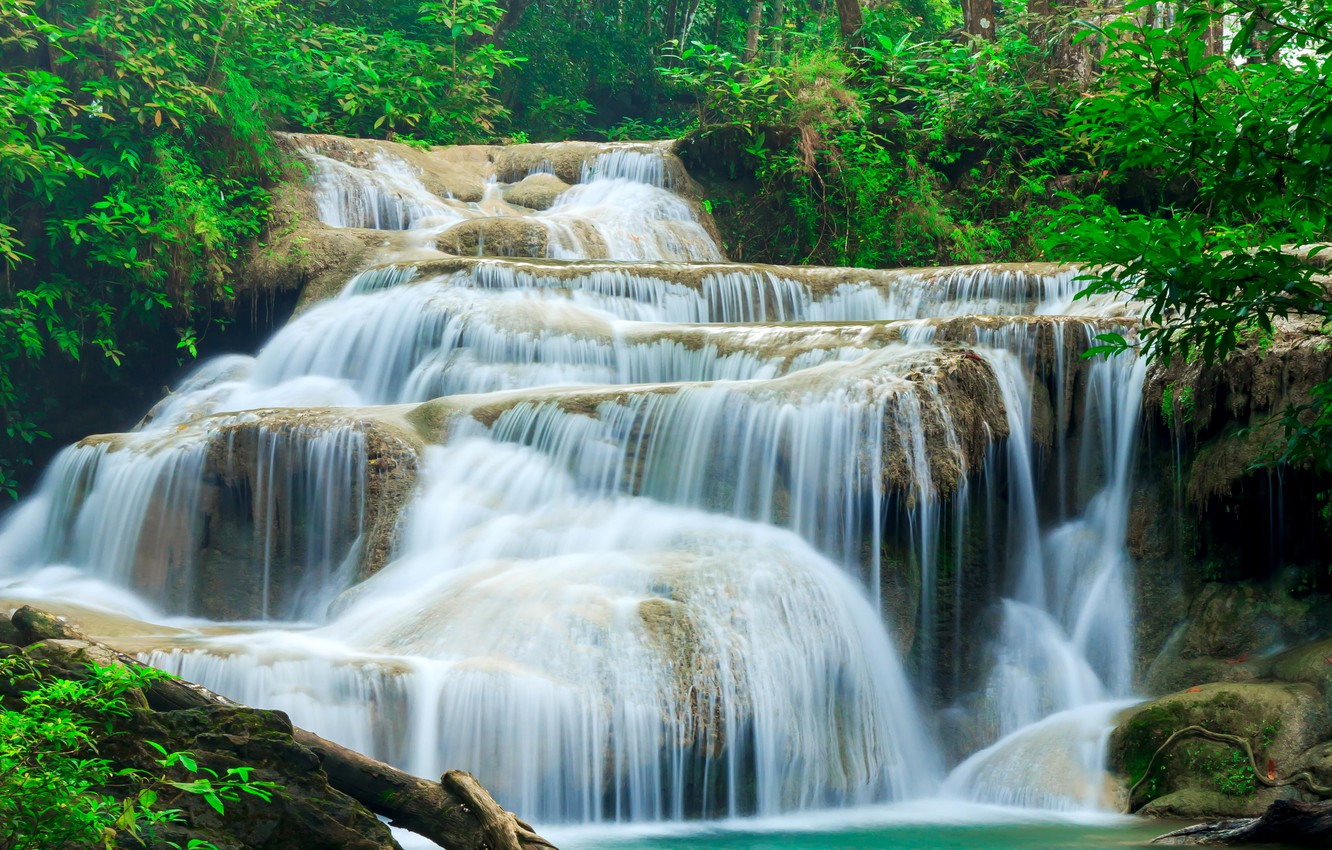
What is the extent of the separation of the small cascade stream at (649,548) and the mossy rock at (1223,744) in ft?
0.92

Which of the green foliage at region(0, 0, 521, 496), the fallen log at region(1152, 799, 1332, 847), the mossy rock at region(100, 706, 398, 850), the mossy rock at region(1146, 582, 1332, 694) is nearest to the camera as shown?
the mossy rock at region(100, 706, 398, 850)

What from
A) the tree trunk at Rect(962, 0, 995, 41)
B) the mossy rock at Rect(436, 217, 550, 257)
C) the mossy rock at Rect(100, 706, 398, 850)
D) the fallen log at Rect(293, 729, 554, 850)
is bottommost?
the fallen log at Rect(293, 729, 554, 850)

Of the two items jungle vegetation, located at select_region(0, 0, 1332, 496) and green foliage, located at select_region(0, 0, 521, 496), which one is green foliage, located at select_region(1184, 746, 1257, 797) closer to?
jungle vegetation, located at select_region(0, 0, 1332, 496)

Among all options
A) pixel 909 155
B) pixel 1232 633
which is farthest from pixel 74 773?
pixel 909 155

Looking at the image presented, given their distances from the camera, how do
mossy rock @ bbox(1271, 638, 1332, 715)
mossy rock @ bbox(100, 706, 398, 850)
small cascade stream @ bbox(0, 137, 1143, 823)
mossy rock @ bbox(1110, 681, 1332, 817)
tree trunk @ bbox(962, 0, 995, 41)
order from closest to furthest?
1. mossy rock @ bbox(100, 706, 398, 850)
2. mossy rock @ bbox(1110, 681, 1332, 817)
3. small cascade stream @ bbox(0, 137, 1143, 823)
4. mossy rock @ bbox(1271, 638, 1332, 715)
5. tree trunk @ bbox(962, 0, 995, 41)

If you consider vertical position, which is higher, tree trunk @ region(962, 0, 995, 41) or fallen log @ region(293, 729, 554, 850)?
tree trunk @ region(962, 0, 995, 41)

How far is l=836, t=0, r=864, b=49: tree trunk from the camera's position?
710 inches

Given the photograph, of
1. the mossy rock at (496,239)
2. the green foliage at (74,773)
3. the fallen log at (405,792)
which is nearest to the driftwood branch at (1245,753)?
the fallen log at (405,792)

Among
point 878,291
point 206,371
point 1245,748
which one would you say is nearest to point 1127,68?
point 1245,748

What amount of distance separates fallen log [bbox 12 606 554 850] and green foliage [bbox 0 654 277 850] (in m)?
0.18

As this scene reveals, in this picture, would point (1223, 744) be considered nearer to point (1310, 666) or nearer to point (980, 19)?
point (1310, 666)

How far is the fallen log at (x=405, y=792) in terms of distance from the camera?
4371 mm

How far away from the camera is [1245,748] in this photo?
638cm

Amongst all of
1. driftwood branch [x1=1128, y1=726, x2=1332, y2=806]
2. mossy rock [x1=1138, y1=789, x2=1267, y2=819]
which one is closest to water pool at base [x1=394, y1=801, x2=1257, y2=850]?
mossy rock [x1=1138, y1=789, x2=1267, y2=819]
